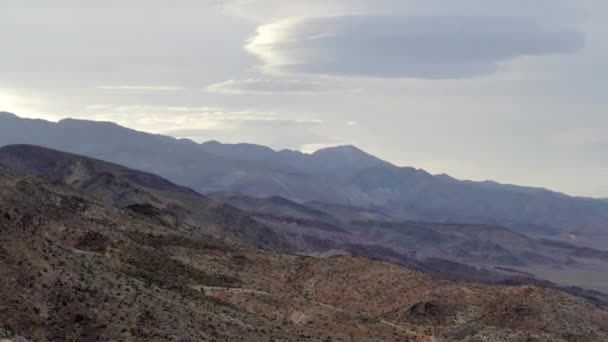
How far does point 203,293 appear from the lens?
193 feet

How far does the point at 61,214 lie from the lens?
7612 centimetres

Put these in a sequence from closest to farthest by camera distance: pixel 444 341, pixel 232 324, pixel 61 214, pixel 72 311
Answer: pixel 72 311 → pixel 232 324 → pixel 444 341 → pixel 61 214

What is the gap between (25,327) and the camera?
1599 inches

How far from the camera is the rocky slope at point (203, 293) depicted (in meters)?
44.2

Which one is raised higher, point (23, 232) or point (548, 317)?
point (23, 232)

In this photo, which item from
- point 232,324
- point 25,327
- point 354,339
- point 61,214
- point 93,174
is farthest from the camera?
point 93,174

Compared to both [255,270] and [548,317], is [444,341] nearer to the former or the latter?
[548,317]

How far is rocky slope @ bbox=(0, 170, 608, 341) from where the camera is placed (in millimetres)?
44188

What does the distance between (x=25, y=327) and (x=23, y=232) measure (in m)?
11.4

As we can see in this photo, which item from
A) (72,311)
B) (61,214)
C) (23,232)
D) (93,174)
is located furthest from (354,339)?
(93,174)

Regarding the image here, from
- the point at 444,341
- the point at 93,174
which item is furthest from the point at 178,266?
the point at 93,174

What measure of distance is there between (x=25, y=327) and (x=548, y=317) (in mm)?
49681

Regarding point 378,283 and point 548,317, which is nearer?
point 548,317

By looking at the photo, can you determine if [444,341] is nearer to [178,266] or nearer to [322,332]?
[322,332]
